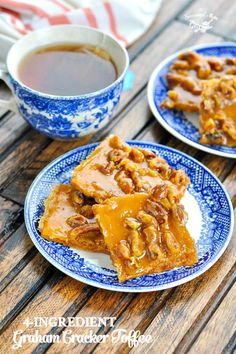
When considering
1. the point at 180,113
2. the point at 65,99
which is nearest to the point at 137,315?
the point at 65,99

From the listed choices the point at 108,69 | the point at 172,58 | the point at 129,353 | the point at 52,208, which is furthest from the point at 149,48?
the point at 129,353

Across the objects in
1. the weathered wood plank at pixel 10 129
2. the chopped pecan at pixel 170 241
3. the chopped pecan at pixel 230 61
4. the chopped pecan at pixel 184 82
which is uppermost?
the chopped pecan at pixel 230 61

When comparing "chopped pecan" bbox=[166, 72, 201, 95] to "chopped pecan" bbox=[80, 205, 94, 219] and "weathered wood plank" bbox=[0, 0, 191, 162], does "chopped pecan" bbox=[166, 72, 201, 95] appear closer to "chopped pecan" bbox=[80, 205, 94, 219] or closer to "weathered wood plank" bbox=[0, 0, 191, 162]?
"weathered wood plank" bbox=[0, 0, 191, 162]

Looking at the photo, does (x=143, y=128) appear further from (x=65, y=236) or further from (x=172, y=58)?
(x=65, y=236)

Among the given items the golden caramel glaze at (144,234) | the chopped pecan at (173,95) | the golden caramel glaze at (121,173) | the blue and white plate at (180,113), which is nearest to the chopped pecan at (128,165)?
the golden caramel glaze at (121,173)

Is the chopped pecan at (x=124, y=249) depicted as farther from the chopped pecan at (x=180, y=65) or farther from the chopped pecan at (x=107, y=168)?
the chopped pecan at (x=180, y=65)

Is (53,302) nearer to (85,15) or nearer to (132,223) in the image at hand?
(132,223)
